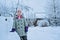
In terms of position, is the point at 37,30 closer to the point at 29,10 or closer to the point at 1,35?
the point at 29,10

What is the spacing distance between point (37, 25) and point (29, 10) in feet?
0.58

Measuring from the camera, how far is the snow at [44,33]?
2.07 metres

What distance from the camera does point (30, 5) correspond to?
2.10 metres

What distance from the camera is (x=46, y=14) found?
2109mm

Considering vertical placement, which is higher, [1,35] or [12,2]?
[12,2]

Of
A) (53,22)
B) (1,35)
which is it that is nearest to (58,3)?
(53,22)

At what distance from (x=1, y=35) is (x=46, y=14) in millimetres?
518

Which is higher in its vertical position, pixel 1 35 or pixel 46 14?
pixel 46 14

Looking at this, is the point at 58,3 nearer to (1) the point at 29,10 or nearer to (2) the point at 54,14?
(2) the point at 54,14

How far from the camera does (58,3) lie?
83.0 inches

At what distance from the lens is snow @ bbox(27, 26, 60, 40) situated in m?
2.07

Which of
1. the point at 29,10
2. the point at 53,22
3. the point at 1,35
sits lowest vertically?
the point at 1,35

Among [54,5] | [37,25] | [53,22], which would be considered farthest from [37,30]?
[54,5]

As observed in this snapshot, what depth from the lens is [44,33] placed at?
209 cm
